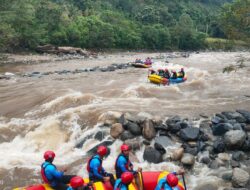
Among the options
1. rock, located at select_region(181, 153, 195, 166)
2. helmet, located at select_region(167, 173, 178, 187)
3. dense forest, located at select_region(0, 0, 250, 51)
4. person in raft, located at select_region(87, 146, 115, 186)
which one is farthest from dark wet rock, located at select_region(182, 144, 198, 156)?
dense forest, located at select_region(0, 0, 250, 51)

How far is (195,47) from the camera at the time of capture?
8219 cm

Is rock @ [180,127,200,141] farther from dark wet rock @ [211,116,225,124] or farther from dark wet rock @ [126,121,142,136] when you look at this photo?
dark wet rock @ [126,121,142,136]

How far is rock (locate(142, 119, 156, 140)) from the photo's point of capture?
40.3 feet

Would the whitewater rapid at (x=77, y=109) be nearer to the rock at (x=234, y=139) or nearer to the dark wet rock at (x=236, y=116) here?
the dark wet rock at (x=236, y=116)

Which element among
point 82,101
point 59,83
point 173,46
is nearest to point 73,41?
point 173,46

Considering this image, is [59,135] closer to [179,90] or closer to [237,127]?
[237,127]

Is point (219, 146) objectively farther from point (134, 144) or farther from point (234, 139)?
point (134, 144)

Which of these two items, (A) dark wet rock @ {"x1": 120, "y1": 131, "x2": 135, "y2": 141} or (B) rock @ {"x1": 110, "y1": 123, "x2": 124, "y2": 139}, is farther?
(B) rock @ {"x1": 110, "y1": 123, "x2": 124, "y2": 139}

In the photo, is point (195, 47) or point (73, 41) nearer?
point (73, 41)

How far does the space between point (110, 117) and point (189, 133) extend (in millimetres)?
3253

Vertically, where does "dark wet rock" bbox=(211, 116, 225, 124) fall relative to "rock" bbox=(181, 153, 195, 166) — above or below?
above

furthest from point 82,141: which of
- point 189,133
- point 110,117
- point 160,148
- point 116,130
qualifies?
point 189,133

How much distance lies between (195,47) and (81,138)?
72.5 m

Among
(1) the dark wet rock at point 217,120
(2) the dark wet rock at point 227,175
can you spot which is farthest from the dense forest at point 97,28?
(2) the dark wet rock at point 227,175
